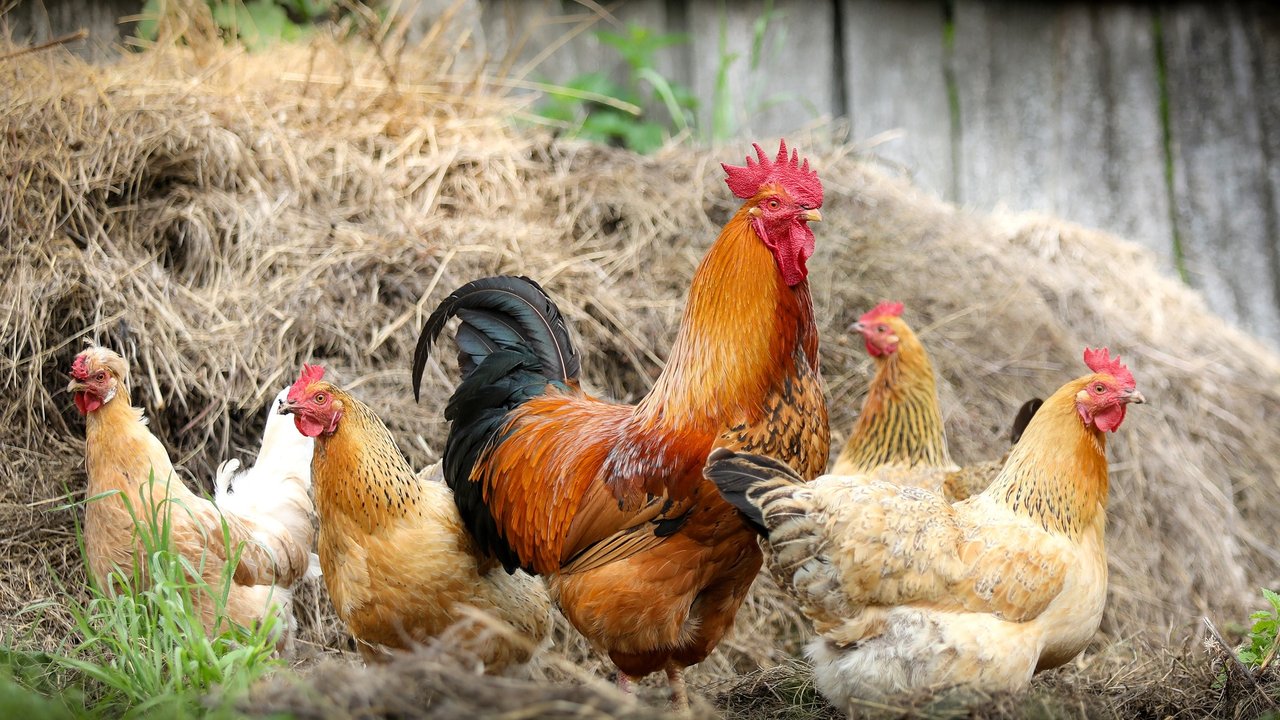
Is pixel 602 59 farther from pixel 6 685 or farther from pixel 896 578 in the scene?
pixel 6 685

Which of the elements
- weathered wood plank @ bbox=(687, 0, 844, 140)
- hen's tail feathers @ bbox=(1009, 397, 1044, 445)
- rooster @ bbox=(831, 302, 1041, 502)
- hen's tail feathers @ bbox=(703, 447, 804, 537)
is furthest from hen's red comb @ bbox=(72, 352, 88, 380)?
weathered wood plank @ bbox=(687, 0, 844, 140)

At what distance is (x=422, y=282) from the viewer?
4.61 m

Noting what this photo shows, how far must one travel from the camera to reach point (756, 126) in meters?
6.60

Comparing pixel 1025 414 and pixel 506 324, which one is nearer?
pixel 506 324

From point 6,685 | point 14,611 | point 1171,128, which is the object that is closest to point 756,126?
point 1171,128

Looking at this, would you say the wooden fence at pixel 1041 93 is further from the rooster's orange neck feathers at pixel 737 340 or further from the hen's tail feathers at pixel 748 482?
the hen's tail feathers at pixel 748 482

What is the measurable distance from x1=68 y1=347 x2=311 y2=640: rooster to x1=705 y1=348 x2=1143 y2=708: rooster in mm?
1761

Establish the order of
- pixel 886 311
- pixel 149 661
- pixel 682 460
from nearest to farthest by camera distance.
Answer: pixel 149 661 → pixel 682 460 → pixel 886 311

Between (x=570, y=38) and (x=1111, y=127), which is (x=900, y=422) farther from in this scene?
(x=1111, y=127)

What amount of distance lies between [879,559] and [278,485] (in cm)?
232

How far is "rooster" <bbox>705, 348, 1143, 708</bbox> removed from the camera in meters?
2.93

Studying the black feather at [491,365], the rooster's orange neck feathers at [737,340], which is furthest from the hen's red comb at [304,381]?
the rooster's orange neck feathers at [737,340]

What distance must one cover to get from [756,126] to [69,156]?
390 centimetres

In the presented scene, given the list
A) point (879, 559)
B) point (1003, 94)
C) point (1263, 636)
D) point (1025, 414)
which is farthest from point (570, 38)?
point (1263, 636)
